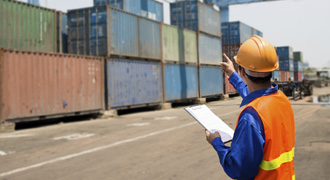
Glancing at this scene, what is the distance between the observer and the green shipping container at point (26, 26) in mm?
16266

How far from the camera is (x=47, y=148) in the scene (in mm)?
9305

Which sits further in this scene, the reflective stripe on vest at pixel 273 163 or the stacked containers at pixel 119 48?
the stacked containers at pixel 119 48

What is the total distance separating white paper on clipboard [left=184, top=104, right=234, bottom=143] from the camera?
5.80 ft

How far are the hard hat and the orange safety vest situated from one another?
6.5 inches

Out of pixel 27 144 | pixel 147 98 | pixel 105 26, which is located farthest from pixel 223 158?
pixel 147 98

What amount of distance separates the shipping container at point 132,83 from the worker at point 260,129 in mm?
16851

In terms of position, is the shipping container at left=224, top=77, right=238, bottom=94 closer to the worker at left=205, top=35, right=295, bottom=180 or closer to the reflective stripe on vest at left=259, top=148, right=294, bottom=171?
the worker at left=205, top=35, right=295, bottom=180

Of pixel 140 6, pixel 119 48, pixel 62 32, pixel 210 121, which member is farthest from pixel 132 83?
pixel 210 121

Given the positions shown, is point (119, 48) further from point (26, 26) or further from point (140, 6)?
point (140, 6)

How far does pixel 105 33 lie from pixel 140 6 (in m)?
10.6

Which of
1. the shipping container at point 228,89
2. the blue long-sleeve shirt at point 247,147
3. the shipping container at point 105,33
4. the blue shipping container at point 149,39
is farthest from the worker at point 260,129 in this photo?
the blue shipping container at point 149,39

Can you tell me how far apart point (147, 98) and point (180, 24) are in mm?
8779

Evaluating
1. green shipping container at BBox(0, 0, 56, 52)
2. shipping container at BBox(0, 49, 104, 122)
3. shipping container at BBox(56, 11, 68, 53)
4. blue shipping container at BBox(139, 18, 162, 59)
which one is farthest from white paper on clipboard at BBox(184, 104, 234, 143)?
shipping container at BBox(56, 11, 68, 53)

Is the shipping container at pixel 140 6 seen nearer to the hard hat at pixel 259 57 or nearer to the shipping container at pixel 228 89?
the shipping container at pixel 228 89
